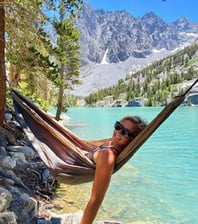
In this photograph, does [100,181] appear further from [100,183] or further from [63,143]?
[63,143]

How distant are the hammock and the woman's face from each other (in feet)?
0.16

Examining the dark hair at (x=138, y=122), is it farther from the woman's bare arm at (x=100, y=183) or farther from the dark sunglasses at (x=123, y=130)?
the woman's bare arm at (x=100, y=183)

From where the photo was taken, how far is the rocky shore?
10.8 feet

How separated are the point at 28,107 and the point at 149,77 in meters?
118

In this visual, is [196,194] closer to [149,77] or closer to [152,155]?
[152,155]

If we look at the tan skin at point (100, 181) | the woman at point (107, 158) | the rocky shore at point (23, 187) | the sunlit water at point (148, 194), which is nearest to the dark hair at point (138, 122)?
the woman at point (107, 158)

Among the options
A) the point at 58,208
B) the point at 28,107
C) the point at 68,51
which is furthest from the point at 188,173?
the point at 68,51

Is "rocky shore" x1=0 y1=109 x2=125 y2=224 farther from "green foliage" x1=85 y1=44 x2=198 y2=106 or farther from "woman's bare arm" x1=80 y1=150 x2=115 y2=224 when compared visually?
"green foliage" x1=85 y1=44 x2=198 y2=106

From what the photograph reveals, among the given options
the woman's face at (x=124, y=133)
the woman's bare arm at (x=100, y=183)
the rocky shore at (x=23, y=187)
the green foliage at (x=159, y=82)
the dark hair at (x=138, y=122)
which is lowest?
the rocky shore at (x=23, y=187)

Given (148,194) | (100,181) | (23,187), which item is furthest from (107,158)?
(148,194)

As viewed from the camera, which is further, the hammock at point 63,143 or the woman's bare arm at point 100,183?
the hammock at point 63,143

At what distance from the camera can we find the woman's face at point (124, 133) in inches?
89.7

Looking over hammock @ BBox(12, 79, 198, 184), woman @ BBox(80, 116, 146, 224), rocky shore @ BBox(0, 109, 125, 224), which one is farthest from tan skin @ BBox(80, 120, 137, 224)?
rocky shore @ BBox(0, 109, 125, 224)

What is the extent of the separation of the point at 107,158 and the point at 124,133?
0.29 meters
